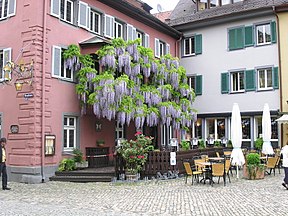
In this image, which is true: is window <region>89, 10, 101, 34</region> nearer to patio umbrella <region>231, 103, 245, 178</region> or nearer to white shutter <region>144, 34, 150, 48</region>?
white shutter <region>144, 34, 150, 48</region>

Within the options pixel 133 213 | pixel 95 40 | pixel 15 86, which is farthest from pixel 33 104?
pixel 133 213

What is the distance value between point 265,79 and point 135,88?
8809 mm

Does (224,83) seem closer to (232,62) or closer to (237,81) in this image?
(237,81)

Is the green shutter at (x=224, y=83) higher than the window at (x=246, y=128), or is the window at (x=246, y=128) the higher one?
the green shutter at (x=224, y=83)

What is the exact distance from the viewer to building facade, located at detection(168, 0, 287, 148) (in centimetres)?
2184

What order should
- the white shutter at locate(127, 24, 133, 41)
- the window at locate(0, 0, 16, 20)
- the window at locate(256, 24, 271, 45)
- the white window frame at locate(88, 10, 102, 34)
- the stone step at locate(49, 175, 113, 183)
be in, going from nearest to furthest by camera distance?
the stone step at locate(49, 175, 113, 183) < the window at locate(0, 0, 16, 20) < the white window frame at locate(88, 10, 102, 34) < the white shutter at locate(127, 24, 133, 41) < the window at locate(256, 24, 271, 45)

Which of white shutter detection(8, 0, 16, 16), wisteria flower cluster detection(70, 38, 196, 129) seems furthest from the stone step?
white shutter detection(8, 0, 16, 16)

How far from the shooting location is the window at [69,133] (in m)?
15.9

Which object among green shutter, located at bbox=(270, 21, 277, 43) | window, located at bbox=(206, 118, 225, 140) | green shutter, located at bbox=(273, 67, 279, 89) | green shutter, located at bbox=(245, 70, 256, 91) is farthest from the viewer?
window, located at bbox=(206, 118, 225, 140)

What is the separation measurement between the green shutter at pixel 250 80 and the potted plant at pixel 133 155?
10282 mm

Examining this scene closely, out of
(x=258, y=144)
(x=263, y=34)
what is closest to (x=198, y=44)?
(x=263, y=34)

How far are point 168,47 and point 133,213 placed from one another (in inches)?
682

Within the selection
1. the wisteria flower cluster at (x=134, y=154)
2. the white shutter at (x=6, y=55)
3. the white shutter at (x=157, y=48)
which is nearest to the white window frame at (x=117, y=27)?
the white shutter at (x=157, y=48)

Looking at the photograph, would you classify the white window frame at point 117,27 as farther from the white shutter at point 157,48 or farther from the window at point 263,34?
the window at point 263,34
